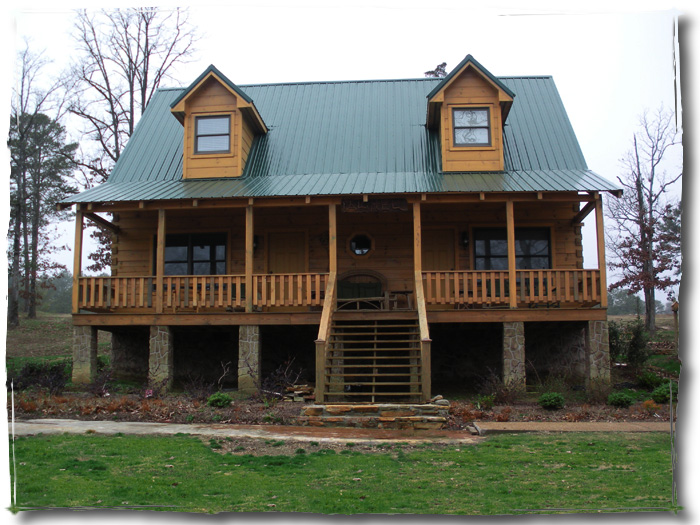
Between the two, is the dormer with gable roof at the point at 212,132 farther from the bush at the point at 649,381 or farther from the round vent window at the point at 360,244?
the bush at the point at 649,381

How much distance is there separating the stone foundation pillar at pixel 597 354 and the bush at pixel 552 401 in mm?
2361

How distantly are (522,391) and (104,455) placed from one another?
28.2 ft

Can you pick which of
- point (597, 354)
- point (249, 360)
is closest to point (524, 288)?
point (597, 354)

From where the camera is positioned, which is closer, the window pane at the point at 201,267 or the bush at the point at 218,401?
the bush at the point at 218,401

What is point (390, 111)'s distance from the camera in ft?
65.2

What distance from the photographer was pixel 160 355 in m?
15.5

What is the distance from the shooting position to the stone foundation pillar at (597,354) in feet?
47.6

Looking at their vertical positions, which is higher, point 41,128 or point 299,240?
point 41,128

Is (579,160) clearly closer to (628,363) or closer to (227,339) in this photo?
(628,363)

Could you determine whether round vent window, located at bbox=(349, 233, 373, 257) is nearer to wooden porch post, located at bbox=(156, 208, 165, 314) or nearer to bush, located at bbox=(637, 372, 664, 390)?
wooden porch post, located at bbox=(156, 208, 165, 314)

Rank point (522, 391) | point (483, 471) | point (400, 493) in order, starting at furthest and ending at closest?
point (522, 391) < point (483, 471) < point (400, 493)

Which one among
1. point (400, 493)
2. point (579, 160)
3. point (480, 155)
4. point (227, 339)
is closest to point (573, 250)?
point (579, 160)

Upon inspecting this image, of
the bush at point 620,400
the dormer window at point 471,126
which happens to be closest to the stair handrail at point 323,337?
the dormer window at point 471,126

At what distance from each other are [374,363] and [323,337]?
3.82ft
